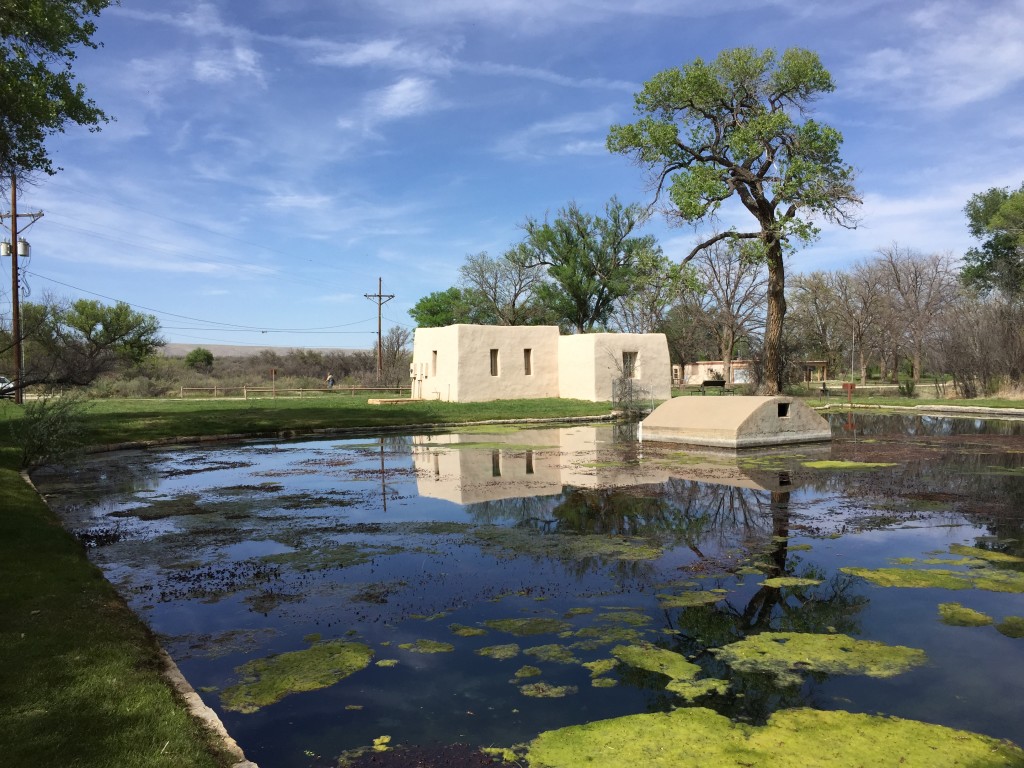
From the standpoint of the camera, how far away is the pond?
4.30m

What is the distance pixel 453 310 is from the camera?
195ft

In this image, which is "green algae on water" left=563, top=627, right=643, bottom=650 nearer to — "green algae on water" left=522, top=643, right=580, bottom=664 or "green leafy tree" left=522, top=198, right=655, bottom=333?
"green algae on water" left=522, top=643, right=580, bottom=664

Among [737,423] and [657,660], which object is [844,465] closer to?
[737,423]

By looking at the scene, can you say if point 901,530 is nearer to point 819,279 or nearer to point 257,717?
point 257,717

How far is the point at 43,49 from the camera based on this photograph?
1473 cm

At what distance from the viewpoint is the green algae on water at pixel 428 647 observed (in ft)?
17.0

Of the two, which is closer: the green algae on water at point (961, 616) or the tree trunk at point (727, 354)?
the green algae on water at point (961, 616)

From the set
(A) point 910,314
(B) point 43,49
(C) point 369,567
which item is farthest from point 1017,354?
(B) point 43,49

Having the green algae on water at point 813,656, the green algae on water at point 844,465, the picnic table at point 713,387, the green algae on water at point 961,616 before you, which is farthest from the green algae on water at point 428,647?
the picnic table at point 713,387

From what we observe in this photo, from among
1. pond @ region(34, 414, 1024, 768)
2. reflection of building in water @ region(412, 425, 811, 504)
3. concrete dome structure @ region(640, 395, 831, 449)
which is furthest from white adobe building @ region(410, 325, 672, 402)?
pond @ region(34, 414, 1024, 768)

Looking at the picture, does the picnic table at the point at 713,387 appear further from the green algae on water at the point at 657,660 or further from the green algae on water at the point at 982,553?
the green algae on water at the point at 657,660

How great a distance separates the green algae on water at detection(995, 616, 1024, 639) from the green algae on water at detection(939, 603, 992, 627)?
0.31 ft

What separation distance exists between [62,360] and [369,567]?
4654mm

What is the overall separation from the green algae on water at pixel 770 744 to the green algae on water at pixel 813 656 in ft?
1.98
